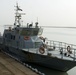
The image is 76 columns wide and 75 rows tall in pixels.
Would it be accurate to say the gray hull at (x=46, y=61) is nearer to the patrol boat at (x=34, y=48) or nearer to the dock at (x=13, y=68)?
the patrol boat at (x=34, y=48)

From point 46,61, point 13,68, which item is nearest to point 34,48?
point 46,61

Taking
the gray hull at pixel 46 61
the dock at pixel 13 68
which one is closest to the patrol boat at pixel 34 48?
the gray hull at pixel 46 61

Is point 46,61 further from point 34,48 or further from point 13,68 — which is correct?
point 13,68

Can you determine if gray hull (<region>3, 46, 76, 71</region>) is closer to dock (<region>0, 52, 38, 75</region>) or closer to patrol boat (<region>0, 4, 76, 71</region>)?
patrol boat (<region>0, 4, 76, 71</region>)

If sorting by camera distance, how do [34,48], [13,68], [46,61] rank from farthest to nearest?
[34,48], [46,61], [13,68]

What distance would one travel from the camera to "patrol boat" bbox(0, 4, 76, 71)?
17375 millimetres

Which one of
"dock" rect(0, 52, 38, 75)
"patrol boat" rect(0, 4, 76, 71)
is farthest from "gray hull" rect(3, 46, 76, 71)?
"dock" rect(0, 52, 38, 75)

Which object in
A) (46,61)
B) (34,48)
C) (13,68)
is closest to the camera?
(13,68)

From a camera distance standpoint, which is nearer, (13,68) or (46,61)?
(13,68)

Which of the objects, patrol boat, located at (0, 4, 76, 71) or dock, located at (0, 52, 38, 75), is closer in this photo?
dock, located at (0, 52, 38, 75)

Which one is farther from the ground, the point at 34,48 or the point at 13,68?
the point at 34,48

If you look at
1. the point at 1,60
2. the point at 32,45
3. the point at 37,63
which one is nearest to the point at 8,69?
the point at 1,60

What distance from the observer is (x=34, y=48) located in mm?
20219

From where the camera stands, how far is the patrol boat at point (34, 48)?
17375 mm
